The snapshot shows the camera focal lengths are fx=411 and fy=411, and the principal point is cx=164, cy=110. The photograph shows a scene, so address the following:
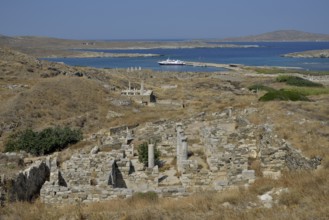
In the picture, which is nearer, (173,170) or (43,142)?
(173,170)

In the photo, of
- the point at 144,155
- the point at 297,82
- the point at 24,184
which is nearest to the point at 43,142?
the point at 144,155

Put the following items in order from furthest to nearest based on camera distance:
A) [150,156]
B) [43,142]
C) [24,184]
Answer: [43,142]
[150,156]
[24,184]

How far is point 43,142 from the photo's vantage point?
20.4 meters

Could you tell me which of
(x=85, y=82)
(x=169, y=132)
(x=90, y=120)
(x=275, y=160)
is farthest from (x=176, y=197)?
(x=85, y=82)

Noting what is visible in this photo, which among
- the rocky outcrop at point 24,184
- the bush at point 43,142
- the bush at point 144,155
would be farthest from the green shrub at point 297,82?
the rocky outcrop at point 24,184

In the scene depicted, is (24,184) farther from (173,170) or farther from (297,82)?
(297,82)

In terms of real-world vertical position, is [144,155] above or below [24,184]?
below

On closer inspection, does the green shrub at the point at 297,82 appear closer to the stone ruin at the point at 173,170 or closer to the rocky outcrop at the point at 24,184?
the stone ruin at the point at 173,170

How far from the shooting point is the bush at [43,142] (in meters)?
20.1

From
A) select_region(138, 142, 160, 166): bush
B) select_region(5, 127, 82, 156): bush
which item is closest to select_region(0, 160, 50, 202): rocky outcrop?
select_region(138, 142, 160, 166): bush

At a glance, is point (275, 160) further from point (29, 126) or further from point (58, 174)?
point (29, 126)

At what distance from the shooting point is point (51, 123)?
3041cm

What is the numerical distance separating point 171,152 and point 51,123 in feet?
49.7

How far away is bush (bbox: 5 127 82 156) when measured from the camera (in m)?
20.1
